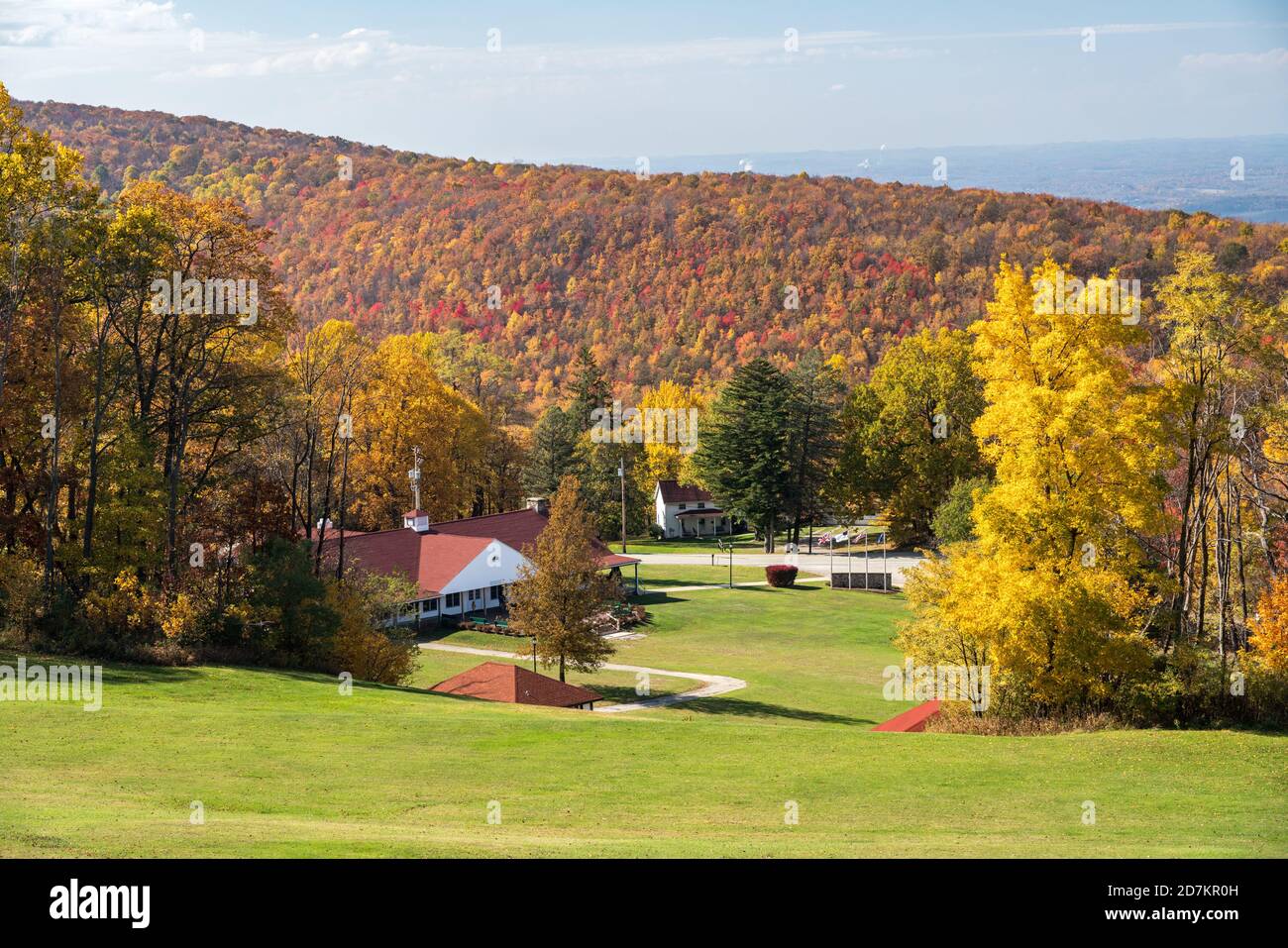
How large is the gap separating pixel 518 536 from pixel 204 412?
28.0 meters

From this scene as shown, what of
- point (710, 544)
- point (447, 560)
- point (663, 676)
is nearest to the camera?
point (663, 676)

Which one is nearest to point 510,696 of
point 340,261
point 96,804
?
point 96,804

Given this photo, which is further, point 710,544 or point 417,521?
point 710,544

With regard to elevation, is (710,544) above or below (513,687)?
below

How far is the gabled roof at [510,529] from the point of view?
6250 cm

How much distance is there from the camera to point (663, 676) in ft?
153

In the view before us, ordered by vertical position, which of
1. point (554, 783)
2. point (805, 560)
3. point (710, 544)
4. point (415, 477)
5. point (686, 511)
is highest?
point (415, 477)

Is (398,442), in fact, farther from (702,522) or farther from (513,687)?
(702,522)

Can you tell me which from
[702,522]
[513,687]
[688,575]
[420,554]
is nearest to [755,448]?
[688,575]

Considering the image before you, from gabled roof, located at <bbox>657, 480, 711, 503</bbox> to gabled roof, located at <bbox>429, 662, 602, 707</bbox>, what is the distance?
6568cm

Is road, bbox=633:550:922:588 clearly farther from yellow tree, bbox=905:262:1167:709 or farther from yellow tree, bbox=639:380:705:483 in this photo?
yellow tree, bbox=905:262:1167:709

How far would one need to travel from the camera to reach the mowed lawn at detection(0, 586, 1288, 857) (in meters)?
15.3

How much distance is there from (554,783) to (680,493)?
82.7m

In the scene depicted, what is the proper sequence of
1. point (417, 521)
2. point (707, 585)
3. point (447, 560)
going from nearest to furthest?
point (447, 560), point (417, 521), point (707, 585)
